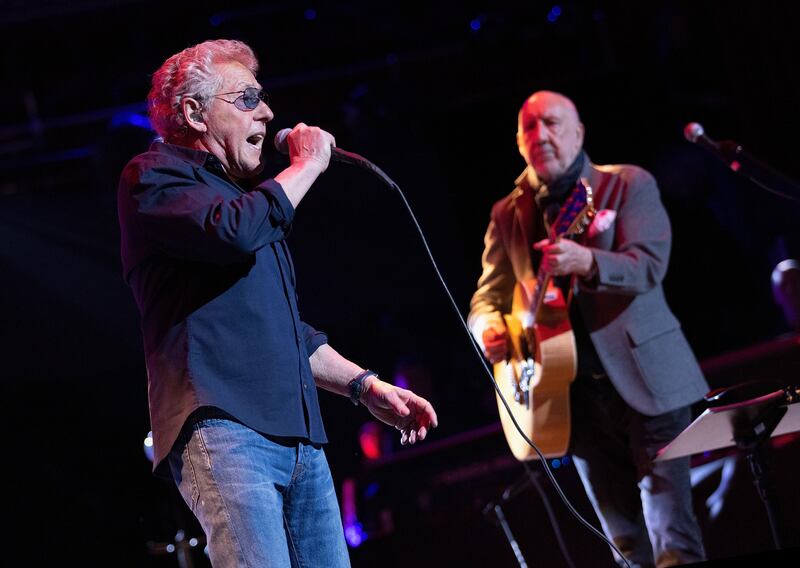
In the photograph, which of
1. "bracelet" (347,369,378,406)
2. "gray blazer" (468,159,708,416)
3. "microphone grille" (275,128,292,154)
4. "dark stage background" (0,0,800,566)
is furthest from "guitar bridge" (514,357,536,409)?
"microphone grille" (275,128,292,154)

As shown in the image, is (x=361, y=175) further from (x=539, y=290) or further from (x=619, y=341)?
(x=619, y=341)

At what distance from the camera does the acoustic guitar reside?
152 inches

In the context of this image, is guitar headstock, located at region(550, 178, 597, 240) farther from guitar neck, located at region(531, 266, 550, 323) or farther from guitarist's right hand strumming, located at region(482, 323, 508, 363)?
guitarist's right hand strumming, located at region(482, 323, 508, 363)

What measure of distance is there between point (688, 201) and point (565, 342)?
158 inches

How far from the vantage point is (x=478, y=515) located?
495 centimetres

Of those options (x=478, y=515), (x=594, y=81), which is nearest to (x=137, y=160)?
(x=478, y=515)

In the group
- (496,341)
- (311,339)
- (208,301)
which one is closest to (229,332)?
(208,301)

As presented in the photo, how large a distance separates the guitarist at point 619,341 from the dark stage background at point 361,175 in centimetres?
197

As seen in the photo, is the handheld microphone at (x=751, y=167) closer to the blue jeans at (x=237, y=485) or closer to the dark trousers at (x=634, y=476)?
the dark trousers at (x=634, y=476)

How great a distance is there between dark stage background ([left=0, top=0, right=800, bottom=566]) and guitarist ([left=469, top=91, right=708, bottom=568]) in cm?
197

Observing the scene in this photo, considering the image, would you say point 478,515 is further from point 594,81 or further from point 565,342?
point 594,81

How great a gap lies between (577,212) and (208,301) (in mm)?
2145

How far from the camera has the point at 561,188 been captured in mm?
4160

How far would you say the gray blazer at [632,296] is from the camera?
371cm
